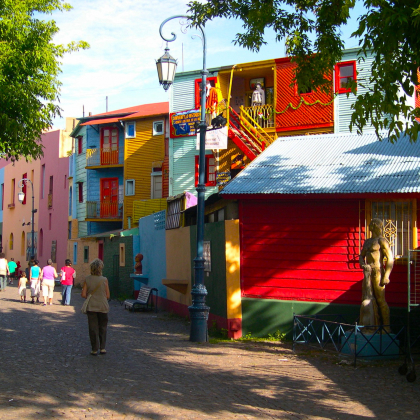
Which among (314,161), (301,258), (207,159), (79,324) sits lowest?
(79,324)

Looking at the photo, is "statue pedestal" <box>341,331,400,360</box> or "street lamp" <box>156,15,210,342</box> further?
"street lamp" <box>156,15,210,342</box>

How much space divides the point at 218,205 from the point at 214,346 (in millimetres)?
4068

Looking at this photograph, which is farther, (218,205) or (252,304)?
(218,205)

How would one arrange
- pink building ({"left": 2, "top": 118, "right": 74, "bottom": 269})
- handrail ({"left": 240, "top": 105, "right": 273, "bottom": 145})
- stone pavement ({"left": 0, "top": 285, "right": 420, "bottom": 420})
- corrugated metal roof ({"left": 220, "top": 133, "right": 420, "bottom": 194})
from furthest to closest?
pink building ({"left": 2, "top": 118, "right": 74, "bottom": 269}) → handrail ({"left": 240, "top": 105, "right": 273, "bottom": 145}) → corrugated metal roof ({"left": 220, "top": 133, "right": 420, "bottom": 194}) → stone pavement ({"left": 0, "top": 285, "right": 420, "bottom": 420})

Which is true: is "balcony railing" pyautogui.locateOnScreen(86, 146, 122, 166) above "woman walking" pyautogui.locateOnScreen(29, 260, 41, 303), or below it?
above

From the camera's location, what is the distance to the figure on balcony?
81.7 feet

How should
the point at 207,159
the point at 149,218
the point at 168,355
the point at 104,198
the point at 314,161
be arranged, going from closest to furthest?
the point at 168,355 < the point at 314,161 < the point at 149,218 < the point at 207,159 < the point at 104,198

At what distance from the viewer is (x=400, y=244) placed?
38.0 feet

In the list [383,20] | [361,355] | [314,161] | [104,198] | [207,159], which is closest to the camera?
[383,20]

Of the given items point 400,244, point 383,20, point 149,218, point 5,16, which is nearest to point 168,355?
point 400,244

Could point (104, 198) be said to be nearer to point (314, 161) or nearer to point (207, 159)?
point (207, 159)

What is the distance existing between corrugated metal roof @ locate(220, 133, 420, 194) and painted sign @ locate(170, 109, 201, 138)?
12196mm

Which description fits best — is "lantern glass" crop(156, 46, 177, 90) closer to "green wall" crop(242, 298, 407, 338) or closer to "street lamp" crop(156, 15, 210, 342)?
"street lamp" crop(156, 15, 210, 342)

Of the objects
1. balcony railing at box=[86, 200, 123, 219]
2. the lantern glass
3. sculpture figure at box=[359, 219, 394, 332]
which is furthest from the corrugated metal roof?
balcony railing at box=[86, 200, 123, 219]
